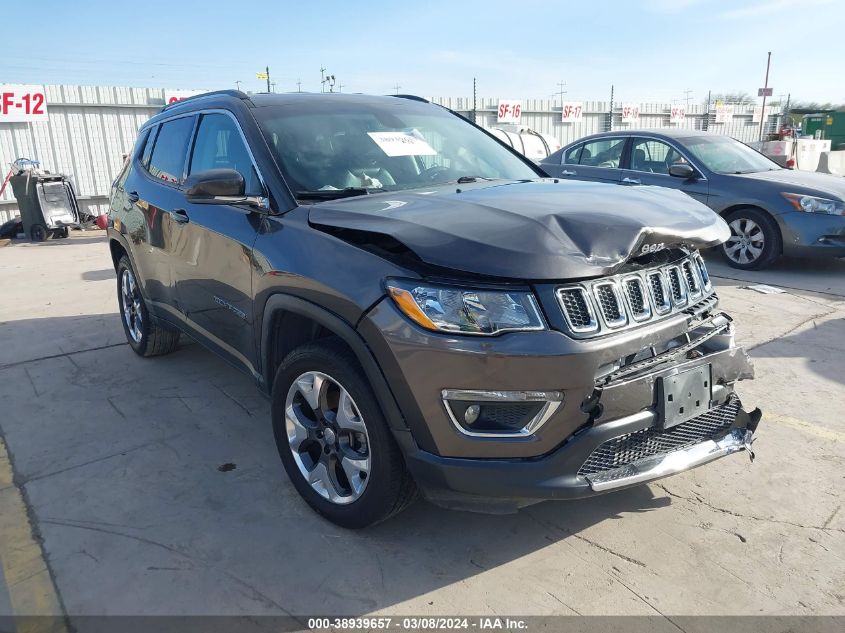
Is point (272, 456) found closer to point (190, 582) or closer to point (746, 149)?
point (190, 582)

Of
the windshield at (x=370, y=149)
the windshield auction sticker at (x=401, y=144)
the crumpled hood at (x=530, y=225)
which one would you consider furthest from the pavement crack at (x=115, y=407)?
the windshield auction sticker at (x=401, y=144)

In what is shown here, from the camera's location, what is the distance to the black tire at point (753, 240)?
7609 millimetres

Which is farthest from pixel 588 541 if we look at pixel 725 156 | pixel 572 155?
pixel 572 155

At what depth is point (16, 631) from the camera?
2361 mm

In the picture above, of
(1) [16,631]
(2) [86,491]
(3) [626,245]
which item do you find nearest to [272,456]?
(2) [86,491]

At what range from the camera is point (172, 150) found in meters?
4.35

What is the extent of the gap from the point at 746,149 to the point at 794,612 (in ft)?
26.0

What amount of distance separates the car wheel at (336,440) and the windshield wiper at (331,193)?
721mm

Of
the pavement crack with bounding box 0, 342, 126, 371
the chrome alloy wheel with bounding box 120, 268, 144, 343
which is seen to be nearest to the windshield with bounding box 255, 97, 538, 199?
the chrome alloy wheel with bounding box 120, 268, 144, 343

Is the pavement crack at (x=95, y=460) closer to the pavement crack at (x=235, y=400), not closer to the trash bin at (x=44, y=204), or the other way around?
the pavement crack at (x=235, y=400)

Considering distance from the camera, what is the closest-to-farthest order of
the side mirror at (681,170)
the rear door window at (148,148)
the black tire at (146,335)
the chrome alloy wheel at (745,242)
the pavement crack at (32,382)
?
the pavement crack at (32,382), the rear door window at (148,148), the black tire at (146,335), the chrome alloy wheel at (745,242), the side mirror at (681,170)

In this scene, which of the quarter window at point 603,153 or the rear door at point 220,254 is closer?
the rear door at point 220,254

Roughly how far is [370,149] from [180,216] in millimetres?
1278

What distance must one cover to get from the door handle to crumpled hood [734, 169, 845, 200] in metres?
6.67
